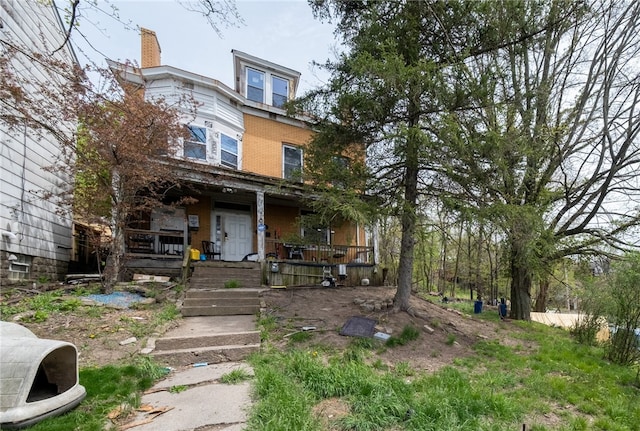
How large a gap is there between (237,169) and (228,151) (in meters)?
0.74

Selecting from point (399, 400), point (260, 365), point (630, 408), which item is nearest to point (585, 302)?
point (630, 408)

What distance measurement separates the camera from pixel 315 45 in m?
8.45

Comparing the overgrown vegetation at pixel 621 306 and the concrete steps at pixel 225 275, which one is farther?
the concrete steps at pixel 225 275

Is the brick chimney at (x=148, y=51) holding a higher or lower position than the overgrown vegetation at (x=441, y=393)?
higher

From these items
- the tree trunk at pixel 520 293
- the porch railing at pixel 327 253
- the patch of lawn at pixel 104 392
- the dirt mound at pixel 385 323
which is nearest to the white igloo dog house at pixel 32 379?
the patch of lawn at pixel 104 392

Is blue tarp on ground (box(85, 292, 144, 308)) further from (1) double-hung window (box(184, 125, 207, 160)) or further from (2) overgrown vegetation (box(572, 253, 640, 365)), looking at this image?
(2) overgrown vegetation (box(572, 253, 640, 365))

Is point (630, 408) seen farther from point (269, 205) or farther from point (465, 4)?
point (269, 205)

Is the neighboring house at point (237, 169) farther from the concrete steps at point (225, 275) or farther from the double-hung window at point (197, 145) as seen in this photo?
the concrete steps at point (225, 275)

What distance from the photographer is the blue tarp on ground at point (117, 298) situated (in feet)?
23.4

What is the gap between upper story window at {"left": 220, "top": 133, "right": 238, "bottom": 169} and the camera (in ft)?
40.7

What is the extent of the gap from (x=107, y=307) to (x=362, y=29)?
8.04m

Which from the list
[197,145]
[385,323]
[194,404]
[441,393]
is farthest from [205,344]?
[197,145]

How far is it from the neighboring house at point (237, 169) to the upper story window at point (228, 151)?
0.12 feet

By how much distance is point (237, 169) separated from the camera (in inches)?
503
